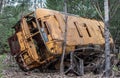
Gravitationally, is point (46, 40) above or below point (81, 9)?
above

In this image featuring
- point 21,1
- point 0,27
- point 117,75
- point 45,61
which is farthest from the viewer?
point 21,1

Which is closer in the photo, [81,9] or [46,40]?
[46,40]

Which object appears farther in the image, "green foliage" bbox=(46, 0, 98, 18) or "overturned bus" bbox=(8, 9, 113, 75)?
"green foliage" bbox=(46, 0, 98, 18)

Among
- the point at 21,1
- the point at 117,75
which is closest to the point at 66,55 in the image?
the point at 117,75

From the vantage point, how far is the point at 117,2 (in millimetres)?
6801

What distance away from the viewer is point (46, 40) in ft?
38.7

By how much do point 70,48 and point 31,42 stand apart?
1570 millimetres

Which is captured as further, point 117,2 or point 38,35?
point 38,35

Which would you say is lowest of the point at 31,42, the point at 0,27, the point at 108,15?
the point at 0,27

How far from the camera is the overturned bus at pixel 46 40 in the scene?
1184cm

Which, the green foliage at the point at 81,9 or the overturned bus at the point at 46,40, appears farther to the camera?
the green foliage at the point at 81,9

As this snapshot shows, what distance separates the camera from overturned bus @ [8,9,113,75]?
38.8ft

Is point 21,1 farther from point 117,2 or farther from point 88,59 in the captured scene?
point 117,2

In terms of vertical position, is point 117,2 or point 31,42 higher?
point 117,2
